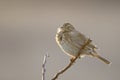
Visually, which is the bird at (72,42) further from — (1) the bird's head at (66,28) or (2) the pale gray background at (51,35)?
(2) the pale gray background at (51,35)

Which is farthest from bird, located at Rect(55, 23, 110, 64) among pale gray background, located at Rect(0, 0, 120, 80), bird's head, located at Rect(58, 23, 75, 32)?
pale gray background, located at Rect(0, 0, 120, 80)

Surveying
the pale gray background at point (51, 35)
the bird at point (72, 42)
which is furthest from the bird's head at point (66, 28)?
the pale gray background at point (51, 35)

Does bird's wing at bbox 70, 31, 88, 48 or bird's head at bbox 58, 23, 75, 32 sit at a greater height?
bird's head at bbox 58, 23, 75, 32

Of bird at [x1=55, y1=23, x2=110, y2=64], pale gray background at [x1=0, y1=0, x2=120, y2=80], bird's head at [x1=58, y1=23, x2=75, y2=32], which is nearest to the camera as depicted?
bird at [x1=55, y1=23, x2=110, y2=64]

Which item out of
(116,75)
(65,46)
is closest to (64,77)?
(116,75)

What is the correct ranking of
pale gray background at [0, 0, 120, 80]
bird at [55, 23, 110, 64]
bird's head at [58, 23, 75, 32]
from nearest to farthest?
1. bird at [55, 23, 110, 64]
2. bird's head at [58, 23, 75, 32]
3. pale gray background at [0, 0, 120, 80]

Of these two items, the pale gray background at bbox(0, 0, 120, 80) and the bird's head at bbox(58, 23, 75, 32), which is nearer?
the bird's head at bbox(58, 23, 75, 32)

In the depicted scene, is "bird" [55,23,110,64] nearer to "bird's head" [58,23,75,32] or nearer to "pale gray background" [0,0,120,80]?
"bird's head" [58,23,75,32]

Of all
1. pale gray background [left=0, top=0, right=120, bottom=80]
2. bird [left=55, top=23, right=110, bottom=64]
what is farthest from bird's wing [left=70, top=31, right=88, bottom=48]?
pale gray background [left=0, top=0, right=120, bottom=80]

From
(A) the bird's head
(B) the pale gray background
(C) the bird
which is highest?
(A) the bird's head
